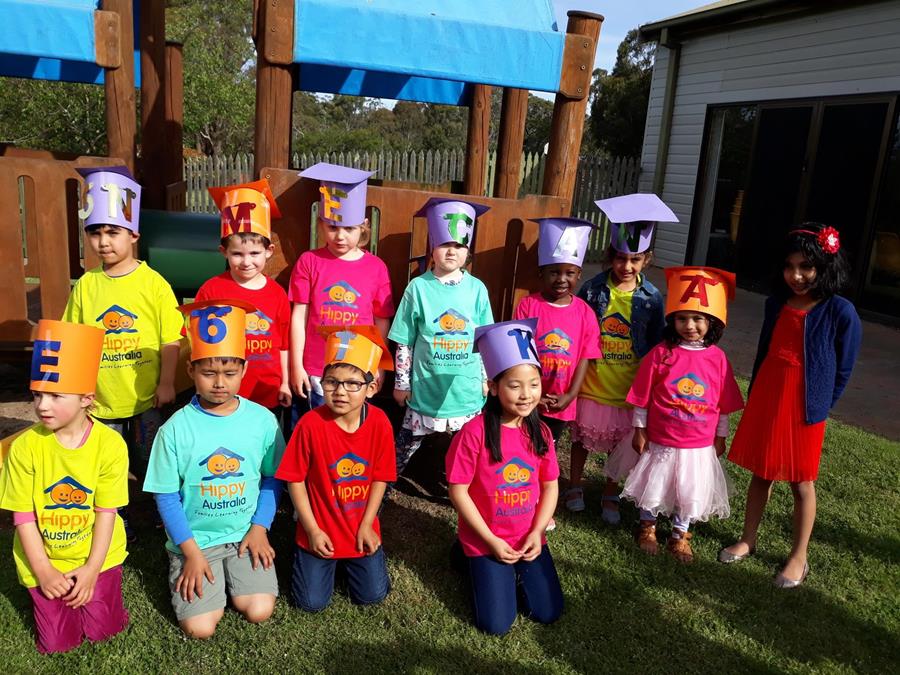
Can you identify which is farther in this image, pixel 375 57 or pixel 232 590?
pixel 375 57

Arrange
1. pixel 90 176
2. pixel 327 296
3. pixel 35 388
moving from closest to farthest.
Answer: pixel 35 388 → pixel 90 176 → pixel 327 296

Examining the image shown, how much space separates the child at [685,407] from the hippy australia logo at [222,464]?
1935 millimetres

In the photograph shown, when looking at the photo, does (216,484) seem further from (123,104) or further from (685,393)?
(123,104)

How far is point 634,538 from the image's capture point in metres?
3.72

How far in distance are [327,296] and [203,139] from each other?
2272 centimetres

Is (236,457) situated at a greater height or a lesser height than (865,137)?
lesser

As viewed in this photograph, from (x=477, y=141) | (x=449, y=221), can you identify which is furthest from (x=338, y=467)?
(x=477, y=141)

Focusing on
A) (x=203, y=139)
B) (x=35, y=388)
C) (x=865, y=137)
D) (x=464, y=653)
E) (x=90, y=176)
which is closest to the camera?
(x=35, y=388)

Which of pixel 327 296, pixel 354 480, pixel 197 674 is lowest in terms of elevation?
pixel 197 674

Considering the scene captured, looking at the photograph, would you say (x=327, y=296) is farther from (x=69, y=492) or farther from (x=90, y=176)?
(x=69, y=492)

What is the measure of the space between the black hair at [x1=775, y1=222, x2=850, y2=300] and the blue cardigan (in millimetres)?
71

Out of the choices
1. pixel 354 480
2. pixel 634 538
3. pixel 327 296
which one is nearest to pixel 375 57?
pixel 327 296

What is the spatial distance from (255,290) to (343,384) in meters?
0.93

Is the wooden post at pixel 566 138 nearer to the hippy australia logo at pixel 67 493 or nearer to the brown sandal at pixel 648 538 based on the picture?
the brown sandal at pixel 648 538
